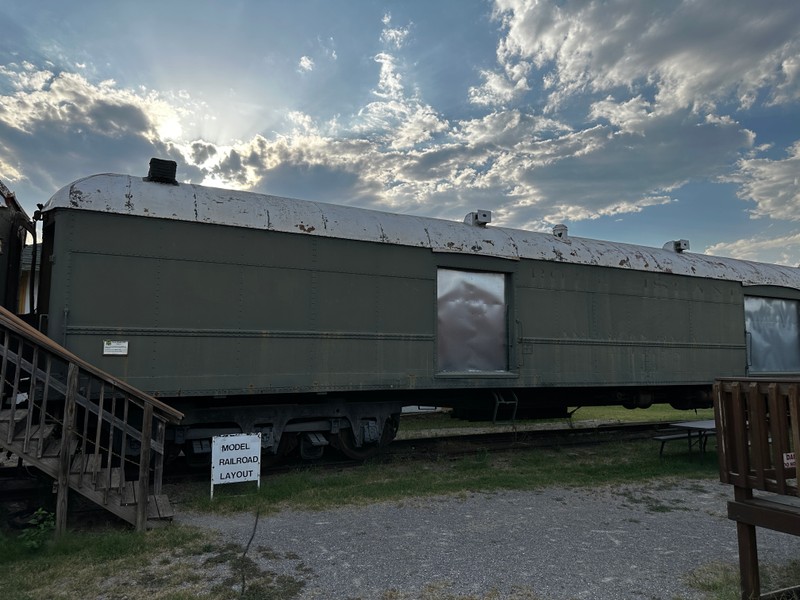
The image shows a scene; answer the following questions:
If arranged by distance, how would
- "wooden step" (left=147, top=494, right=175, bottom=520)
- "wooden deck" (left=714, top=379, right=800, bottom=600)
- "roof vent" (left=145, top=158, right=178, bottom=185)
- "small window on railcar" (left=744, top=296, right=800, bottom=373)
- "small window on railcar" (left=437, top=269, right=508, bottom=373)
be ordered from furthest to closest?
"small window on railcar" (left=744, top=296, right=800, bottom=373), "small window on railcar" (left=437, top=269, right=508, bottom=373), "roof vent" (left=145, top=158, right=178, bottom=185), "wooden step" (left=147, top=494, right=175, bottom=520), "wooden deck" (left=714, top=379, right=800, bottom=600)

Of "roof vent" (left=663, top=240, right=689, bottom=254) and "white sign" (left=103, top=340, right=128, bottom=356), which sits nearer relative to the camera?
"white sign" (left=103, top=340, right=128, bottom=356)

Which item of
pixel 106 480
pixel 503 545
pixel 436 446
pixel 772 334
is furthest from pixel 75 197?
pixel 772 334

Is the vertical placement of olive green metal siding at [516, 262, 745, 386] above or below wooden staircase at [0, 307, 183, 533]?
above

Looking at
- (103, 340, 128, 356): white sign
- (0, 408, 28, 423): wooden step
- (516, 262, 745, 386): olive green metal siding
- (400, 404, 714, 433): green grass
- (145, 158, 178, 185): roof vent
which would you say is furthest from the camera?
(400, 404, 714, 433): green grass

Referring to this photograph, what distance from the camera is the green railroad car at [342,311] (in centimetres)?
616

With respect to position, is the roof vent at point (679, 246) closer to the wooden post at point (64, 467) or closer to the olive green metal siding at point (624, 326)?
the olive green metal siding at point (624, 326)

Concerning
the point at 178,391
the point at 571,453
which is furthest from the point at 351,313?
the point at 571,453

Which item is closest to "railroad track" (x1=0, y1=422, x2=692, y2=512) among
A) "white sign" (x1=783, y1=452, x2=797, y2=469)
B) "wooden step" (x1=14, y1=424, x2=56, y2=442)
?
"wooden step" (x1=14, y1=424, x2=56, y2=442)

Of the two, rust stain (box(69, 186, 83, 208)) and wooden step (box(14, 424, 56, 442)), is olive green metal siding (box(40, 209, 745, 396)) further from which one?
wooden step (box(14, 424, 56, 442))

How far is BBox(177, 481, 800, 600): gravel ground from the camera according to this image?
3809 millimetres

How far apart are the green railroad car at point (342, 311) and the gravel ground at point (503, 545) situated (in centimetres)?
184

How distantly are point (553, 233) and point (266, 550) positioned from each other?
283 inches

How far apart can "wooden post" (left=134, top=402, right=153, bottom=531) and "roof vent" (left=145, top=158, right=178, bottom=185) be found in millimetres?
3085

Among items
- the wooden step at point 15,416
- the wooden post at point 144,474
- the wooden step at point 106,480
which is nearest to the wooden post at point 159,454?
the wooden post at point 144,474
